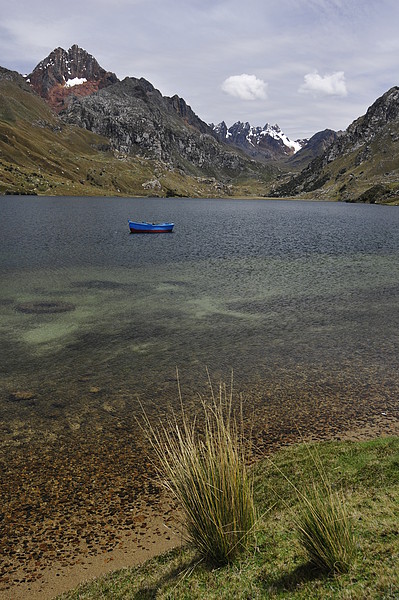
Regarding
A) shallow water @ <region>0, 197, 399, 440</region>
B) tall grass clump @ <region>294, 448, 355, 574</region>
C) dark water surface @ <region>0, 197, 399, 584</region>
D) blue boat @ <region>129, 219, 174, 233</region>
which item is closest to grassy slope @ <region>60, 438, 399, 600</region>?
tall grass clump @ <region>294, 448, 355, 574</region>

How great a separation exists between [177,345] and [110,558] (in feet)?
51.6

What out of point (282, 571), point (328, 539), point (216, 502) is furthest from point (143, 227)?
point (328, 539)

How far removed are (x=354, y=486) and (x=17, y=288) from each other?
34.7 metres

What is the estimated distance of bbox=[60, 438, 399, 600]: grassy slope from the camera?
6191mm

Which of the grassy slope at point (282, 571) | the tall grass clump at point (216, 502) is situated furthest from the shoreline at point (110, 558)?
the tall grass clump at point (216, 502)

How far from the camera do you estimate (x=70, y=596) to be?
28.4 feet

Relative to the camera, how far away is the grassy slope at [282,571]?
6191 millimetres

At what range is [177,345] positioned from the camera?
83.1 feet

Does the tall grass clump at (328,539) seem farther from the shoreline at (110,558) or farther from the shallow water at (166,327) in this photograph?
the shallow water at (166,327)

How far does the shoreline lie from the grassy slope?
0.61m

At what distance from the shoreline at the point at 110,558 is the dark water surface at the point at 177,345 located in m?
1.26

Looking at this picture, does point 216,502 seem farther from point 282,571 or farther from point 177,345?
point 177,345

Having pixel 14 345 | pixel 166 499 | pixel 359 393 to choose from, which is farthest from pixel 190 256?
pixel 166 499

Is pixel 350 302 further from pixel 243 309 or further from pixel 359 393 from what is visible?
pixel 359 393
